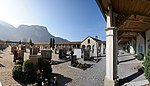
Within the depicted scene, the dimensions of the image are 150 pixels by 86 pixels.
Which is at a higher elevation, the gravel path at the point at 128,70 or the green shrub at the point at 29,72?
the green shrub at the point at 29,72

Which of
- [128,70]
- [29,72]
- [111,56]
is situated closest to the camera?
[111,56]

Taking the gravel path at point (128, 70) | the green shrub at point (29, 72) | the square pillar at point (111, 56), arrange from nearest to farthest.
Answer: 1. the square pillar at point (111, 56)
2. the green shrub at point (29, 72)
3. the gravel path at point (128, 70)

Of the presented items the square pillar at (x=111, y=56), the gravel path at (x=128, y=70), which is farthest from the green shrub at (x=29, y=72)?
the gravel path at (x=128, y=70)

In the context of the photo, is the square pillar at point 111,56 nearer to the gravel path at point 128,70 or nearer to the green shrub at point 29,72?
the gravel path at point 128,70

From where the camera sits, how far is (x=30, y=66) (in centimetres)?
944

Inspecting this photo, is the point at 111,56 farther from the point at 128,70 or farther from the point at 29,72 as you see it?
the point at 128,70

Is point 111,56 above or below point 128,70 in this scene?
above

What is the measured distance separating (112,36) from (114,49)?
73 cm

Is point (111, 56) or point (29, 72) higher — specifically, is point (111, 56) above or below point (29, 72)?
above

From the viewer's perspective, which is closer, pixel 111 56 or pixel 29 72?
pixel 111 56

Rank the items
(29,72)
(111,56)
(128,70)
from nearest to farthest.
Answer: (111,56) → (29,72) → (128,70)

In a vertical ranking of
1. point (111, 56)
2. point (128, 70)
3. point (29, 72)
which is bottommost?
point (128, 70)

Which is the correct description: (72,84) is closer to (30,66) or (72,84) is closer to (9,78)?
(30,66)

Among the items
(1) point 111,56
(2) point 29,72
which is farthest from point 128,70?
→ (2) point 29,72
